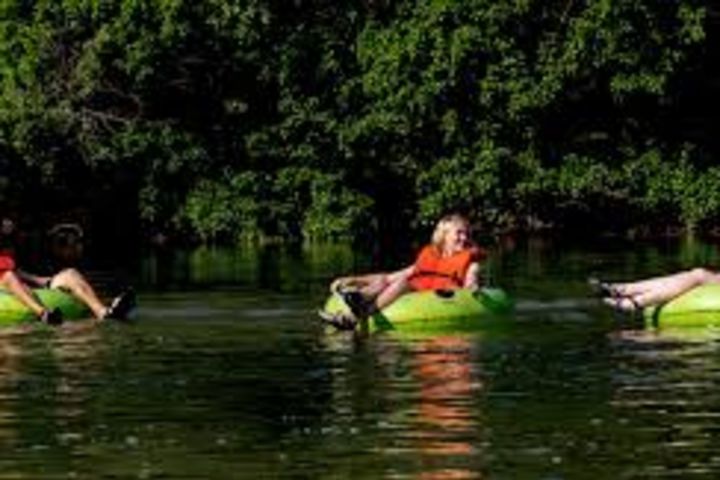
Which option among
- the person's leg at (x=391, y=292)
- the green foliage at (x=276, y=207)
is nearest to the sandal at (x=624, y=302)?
the person's leg at (x=391, y=292)

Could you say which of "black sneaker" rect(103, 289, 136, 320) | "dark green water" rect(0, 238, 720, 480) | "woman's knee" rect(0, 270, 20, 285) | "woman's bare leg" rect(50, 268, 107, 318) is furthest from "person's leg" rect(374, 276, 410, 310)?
"woman's knee" rect(0, 270, 20, 285)

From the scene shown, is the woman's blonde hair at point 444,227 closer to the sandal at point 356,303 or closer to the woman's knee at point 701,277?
the sandal at point 356,303

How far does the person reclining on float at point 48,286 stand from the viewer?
22234 millimetres

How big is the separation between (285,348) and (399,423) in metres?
5.61

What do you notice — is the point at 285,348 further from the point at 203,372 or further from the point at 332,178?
the point at 332,178

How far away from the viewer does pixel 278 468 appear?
1223cm

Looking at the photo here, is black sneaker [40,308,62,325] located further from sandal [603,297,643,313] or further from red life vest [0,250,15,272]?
sandal [603,297,643,313]

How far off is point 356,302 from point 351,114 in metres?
28.1

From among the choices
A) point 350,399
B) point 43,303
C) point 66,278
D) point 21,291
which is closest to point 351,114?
point 66,278

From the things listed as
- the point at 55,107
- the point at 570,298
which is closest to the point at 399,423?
the point at 570,298

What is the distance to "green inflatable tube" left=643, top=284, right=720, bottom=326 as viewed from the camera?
2092 cm

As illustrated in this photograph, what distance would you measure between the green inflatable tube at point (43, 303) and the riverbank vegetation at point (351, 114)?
22.8m

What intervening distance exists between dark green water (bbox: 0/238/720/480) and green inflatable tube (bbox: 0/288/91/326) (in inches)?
24.5

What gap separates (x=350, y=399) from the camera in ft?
50.4
